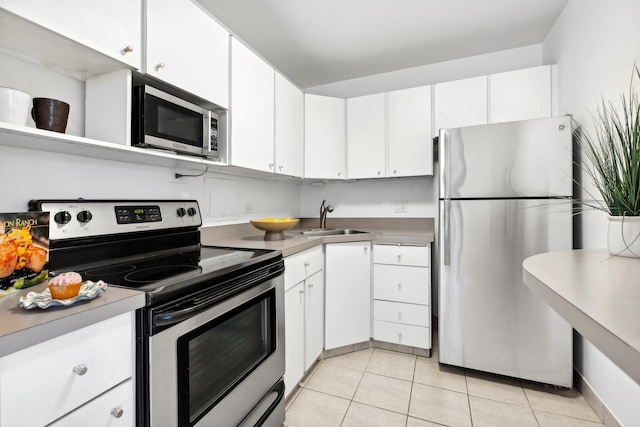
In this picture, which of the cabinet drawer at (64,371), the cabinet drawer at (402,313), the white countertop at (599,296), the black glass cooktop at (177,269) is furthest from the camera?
the cabinet drawer at (402,313)

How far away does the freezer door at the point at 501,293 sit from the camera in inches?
72.2

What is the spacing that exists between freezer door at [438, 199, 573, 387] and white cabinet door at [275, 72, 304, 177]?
1173 mm

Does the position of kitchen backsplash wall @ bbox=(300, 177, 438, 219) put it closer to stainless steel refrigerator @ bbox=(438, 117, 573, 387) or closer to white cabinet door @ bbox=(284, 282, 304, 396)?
stainless steel refrigerator @ bbox=(438, 117, 573, 387)

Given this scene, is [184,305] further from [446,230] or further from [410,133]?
[410,133]

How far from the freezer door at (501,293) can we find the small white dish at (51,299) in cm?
190

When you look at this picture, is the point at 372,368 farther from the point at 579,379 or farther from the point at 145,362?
the point at 145,362

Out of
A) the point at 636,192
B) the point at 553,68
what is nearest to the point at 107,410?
the point at 636,192

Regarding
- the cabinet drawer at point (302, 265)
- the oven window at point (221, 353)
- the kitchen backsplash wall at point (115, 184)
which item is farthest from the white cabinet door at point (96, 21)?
the cabinet drawer at point (302, 265)

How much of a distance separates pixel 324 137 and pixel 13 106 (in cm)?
205

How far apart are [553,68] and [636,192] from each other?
1689mm

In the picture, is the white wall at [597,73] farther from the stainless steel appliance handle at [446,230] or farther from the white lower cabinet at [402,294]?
the white lower cabinet at [402,294]

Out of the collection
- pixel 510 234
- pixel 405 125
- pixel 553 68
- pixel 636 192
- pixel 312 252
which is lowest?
pixel 312 252

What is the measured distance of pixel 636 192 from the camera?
94cm

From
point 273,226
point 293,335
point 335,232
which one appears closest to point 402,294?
point 335,232
